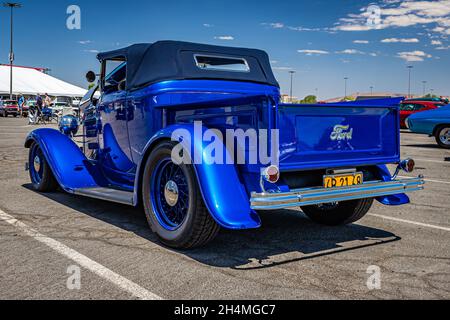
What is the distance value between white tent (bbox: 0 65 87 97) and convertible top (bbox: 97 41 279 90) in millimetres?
55368

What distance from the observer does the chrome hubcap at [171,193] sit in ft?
13.4

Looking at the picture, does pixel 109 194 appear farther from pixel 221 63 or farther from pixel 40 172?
pixel 40 172

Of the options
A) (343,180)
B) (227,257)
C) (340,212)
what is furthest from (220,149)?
(340,212)

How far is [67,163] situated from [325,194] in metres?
3.45

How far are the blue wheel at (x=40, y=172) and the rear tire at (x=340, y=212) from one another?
3463 mm

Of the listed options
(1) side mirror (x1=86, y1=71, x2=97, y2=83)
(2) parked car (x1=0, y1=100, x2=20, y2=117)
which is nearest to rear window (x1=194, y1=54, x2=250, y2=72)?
(1) side mirror (x1=86, y1=71, x2=97, y2=83)

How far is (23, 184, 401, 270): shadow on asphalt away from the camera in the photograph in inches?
154

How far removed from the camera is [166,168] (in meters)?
4.25

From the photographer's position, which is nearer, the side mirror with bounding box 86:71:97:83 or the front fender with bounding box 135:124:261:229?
the front fender with bounding box 135:124:261:229

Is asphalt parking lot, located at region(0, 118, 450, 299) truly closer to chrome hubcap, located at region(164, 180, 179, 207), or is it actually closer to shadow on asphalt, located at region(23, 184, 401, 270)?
shadow on asphalt, located at region(23, 184, 401, 270)

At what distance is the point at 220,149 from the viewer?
380cm

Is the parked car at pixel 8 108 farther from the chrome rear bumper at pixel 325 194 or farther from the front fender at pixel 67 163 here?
the chrome rear bumper at pixel 325 194

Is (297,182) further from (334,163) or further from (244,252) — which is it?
(244,252)

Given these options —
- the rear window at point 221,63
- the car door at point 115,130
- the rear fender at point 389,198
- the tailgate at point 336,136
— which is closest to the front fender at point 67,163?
the car door at point 115,130
